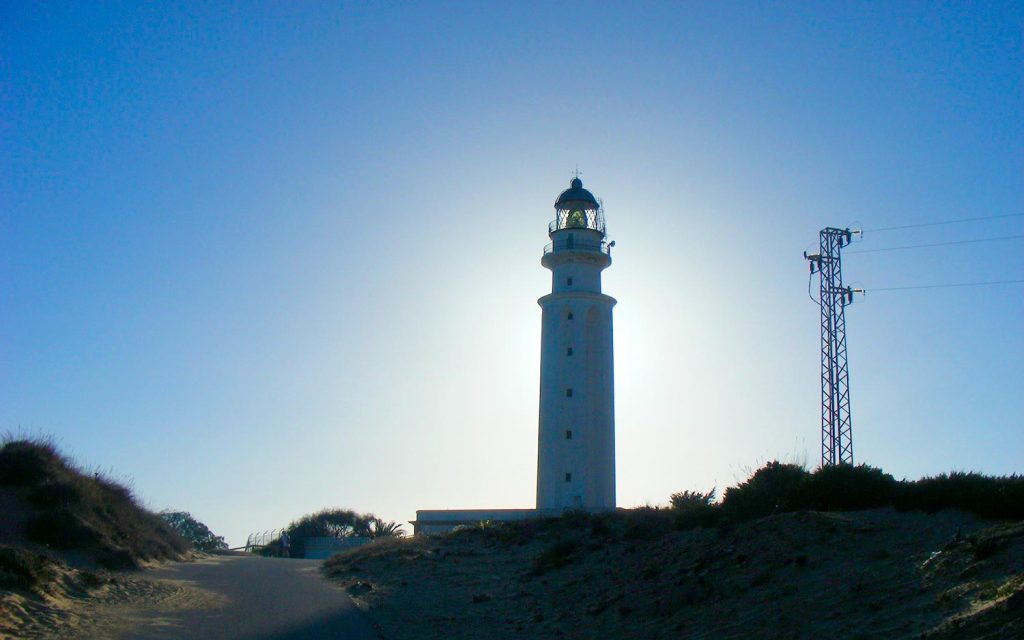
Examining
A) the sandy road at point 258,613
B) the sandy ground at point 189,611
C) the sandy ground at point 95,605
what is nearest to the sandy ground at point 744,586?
the sandy road at point 258,613

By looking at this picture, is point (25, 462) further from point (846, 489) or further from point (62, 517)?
point (846, 489)

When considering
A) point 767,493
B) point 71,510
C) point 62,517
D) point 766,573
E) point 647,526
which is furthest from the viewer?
point 647,526

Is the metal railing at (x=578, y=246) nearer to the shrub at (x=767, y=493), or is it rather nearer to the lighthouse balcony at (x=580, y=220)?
the lighthouse balcony at (x=580, y=220)

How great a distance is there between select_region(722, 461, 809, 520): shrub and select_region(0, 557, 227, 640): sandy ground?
10.7 meters

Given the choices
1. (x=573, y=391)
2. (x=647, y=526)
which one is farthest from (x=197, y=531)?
(x=647, y=526)

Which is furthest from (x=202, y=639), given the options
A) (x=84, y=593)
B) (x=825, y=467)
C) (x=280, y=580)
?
(x=825, y=467)

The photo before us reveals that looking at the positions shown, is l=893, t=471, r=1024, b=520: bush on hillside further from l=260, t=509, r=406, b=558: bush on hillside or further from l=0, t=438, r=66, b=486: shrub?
l=260, t=509, r=406, b=558: bush on hillside

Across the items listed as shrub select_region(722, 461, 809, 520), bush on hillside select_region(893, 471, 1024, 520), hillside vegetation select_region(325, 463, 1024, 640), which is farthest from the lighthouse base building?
bush on hillside select_region(893, 471, 1024, 520)

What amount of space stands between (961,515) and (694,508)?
7.30 metres

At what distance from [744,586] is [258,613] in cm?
831

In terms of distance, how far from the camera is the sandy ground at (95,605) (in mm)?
13133

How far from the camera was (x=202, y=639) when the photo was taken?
13.6m

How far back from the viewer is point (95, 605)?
1570 centimetres

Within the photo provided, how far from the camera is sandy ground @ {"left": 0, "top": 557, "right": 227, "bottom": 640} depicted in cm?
1313
